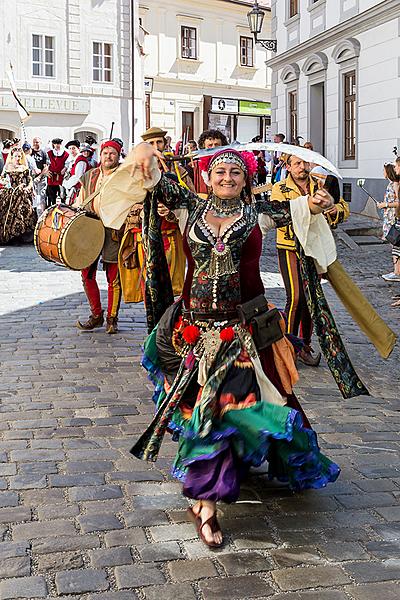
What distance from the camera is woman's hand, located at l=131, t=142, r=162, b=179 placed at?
166 inches

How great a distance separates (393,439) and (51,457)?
82.5 inches

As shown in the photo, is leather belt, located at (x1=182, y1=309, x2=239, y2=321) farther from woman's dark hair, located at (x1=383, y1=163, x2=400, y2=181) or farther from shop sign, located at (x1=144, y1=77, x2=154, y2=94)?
shop sign, located at (x1=144, y1=77, x2=154, y2=94)

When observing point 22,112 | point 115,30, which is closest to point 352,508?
point 22,112

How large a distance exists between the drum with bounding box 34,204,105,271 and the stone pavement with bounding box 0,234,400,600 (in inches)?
45.5

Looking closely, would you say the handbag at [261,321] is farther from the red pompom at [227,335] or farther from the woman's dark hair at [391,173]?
the woman's dark hair at [391,173]

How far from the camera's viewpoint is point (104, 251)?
8625 mm

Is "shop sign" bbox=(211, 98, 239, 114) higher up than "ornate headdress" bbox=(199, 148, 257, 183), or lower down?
higher up

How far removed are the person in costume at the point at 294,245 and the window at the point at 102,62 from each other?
28858 millimetres

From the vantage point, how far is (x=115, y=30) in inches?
1374

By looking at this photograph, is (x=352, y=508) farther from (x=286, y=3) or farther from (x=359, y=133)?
Result: (x=286, y=3)

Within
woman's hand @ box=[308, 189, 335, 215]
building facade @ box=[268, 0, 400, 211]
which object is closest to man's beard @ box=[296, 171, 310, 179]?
woman's hand @ box=[308, 189, 335, 215]

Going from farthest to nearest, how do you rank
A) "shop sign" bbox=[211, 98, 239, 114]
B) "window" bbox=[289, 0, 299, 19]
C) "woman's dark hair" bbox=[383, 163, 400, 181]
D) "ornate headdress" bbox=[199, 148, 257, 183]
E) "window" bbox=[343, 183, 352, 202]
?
"shop sign" bbox=[211, 98, 239, 114] → "window" bbox=[289, 0, 299, 19] → "window" bbox=[343, 183, 352, 202] → "woman's dark hair" bbox=[383, 163, 400, 181] → "ornate headdress" bbox=[199, 148, 257, 183]

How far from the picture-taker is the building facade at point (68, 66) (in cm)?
3319

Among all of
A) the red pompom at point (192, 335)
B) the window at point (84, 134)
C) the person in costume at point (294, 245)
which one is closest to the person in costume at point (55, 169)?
the person in costume at point (294, 245)
